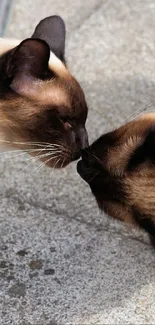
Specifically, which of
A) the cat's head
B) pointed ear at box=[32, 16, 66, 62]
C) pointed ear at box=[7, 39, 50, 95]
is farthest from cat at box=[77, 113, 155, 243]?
pointed ear at box=[32, 16, 66, 62]

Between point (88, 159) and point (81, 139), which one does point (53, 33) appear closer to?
point (81, 139)

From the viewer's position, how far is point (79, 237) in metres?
4.00

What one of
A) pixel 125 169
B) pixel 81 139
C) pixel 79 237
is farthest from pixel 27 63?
pixel 79 237

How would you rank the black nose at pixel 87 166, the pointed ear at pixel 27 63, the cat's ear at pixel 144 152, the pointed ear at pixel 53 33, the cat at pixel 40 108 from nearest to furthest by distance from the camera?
1. the cat's ear at pixel 144 152
2. the black nose at pixel 87 166
3. the pointed ear at pixel 27 63
4. the cat at pixel 40 108
5. the pointed ear at pixel 53 33

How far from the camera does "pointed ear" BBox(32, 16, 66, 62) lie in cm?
391

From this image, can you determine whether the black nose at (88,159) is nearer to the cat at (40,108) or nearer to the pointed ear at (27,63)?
the cat at (40,108)

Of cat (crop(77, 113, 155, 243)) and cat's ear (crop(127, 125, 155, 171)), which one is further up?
cat's ear (crop(127, 125, 155, 171))

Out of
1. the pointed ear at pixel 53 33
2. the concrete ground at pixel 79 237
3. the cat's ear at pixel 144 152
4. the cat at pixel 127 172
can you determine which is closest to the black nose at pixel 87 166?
the cat at pixel 127 172

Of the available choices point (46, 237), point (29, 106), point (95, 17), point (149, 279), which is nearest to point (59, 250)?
point (46, 237)

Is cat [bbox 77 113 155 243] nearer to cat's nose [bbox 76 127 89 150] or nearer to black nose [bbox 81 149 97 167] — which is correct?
black nose [bbox 81 149 97 167]

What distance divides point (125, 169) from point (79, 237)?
1.04 m

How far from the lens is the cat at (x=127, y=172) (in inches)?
117

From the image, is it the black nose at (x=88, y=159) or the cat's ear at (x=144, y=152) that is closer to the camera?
the cat's ear at (x=144, y=152)

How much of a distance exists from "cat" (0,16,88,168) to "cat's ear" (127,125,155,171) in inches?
23.5
